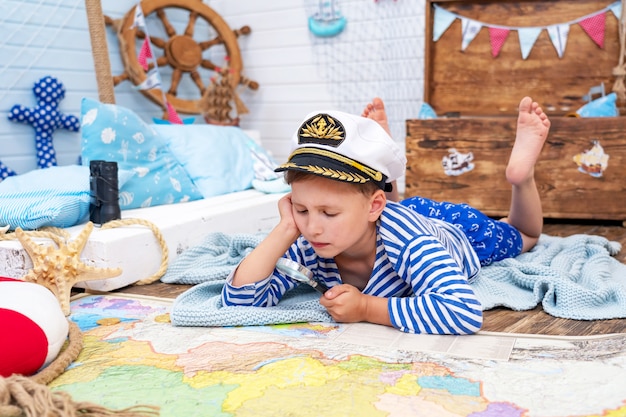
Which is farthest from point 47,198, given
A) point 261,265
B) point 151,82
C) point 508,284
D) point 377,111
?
point 151,82

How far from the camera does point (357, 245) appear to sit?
4.23ft

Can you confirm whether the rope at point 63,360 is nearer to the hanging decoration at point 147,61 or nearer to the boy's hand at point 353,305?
the boy's hand at point 353,305

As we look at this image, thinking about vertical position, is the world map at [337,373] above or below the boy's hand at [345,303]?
below

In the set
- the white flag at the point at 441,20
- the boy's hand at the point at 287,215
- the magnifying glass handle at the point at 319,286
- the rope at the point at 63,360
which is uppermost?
the white flag at the point at 441,20

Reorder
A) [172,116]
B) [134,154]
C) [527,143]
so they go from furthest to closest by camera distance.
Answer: [172,116]
[134,154]
[527,143]

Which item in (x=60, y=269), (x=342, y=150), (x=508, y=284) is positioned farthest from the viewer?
(x=508, y=284)

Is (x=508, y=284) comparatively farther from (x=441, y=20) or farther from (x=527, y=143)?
(x=441, y=20)

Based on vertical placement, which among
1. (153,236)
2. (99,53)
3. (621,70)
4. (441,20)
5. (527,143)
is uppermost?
(441,20)

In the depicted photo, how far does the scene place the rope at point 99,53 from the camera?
256cm

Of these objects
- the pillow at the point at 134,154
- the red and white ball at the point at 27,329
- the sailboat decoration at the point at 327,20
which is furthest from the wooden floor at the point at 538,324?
the sailboat decoration at the point at 327,20

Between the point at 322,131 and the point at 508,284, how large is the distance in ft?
2.22

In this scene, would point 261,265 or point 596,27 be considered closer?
point 261,265

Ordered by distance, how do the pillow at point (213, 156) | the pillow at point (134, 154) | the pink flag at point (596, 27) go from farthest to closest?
the pink flag at point (596, 27), the pillow at point (213, 156), the pillow at point (134, 154)

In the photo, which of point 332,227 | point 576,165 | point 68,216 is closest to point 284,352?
point 332,227
